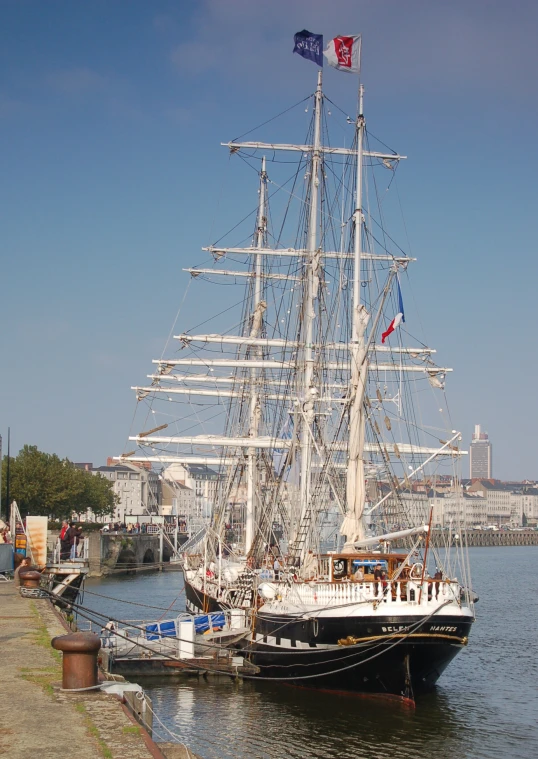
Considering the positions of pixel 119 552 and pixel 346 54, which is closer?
pixel 346 54

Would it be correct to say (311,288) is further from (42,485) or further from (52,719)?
(42,485)

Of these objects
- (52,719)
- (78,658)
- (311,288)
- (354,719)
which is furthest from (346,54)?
(52,719)

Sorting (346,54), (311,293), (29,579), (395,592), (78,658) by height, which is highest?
(346,54)

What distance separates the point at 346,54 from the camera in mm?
40781

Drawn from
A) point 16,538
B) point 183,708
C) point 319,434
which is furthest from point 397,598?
point 16,538

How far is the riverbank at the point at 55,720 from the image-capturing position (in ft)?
→ 39.2

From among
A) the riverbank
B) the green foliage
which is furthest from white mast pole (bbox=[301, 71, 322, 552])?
the green foliage

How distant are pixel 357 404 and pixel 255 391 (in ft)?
79.9

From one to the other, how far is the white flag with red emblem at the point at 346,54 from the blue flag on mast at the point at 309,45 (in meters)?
3.00

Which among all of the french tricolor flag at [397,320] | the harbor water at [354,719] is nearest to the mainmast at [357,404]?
the french tricolor flag at [397,320]

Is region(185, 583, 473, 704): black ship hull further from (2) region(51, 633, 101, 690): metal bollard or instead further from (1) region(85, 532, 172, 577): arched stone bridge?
(1) region(85, 532, 172, 577): arched stone bridge

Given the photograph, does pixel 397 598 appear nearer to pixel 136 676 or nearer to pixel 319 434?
pixel 136 676

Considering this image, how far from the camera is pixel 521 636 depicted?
5206cm

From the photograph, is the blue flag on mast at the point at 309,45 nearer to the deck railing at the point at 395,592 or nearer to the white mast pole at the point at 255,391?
the white mast pole at the point at 255,391
